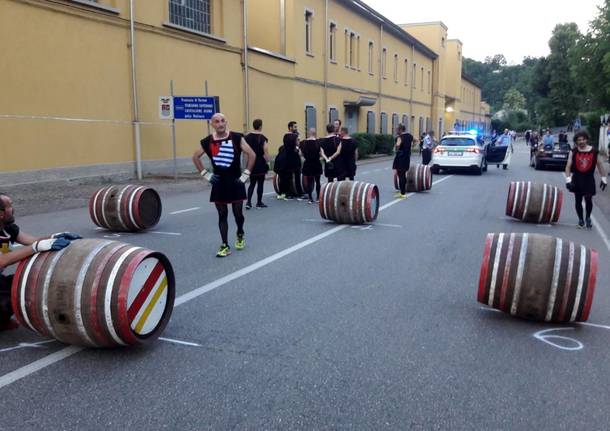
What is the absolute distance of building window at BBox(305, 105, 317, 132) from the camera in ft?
97.2

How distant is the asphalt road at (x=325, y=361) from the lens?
11.0 ft

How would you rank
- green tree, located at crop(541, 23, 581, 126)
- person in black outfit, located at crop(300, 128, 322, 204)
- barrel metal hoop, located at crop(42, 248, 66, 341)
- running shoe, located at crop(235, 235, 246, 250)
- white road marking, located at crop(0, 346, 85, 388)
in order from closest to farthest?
white road marking, located at crop(0, 346, 85, 388) → barrel metal hoop, located at crop(42, 248, 66, 341) → running shoe, located at crop(235, 235, 246, 250) → person in black outfit, located at crop(300, 128, 322, 204) → green tree, located at crop(541, 23, 581, 126)

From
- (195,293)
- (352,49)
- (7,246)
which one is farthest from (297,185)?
(352,49)

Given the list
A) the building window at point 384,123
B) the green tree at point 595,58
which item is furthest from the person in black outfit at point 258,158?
the building window at point 384,123

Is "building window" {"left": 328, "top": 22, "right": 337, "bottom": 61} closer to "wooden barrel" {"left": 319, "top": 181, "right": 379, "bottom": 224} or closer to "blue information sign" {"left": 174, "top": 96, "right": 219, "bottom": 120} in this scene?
"blue information sign" {"left": 174, "top": 96, "right": 219, "bottom": 120}

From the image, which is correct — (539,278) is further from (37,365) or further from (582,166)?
(582,166)

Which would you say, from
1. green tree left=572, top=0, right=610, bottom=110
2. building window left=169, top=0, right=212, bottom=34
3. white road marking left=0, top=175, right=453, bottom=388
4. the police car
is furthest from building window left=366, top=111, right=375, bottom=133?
white road marking left=0, top=175, right=453, bottom=388

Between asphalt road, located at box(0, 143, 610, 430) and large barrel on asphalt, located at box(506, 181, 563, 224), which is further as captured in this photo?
large barrel on asphalt, located at box(506, 181, 563, 224)

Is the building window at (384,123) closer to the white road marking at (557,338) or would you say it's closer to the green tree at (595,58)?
the green tree at (595,58)

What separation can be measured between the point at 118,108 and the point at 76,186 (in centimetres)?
305

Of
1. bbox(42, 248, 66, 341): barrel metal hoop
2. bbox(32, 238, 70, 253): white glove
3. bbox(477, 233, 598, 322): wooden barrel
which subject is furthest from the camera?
bbox(477, 233, 598, 322): wooden barrel

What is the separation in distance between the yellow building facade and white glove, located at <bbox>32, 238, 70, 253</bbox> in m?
11.0

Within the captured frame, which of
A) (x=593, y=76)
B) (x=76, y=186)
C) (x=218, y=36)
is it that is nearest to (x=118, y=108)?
A: (x=76, y=186)

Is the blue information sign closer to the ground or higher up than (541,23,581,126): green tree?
closer to the ground
